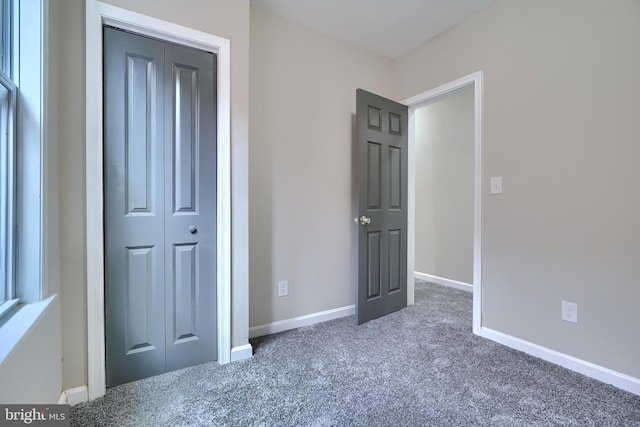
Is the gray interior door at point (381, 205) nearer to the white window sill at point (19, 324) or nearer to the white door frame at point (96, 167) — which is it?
the white door frame at point (96, 167)

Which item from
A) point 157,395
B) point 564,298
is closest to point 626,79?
point 564,298

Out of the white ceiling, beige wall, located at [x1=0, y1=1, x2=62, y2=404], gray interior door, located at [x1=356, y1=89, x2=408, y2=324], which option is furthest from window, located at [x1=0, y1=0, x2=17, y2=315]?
gray interior door, located at [x1=356, y1=89, x2=408, y2=324]

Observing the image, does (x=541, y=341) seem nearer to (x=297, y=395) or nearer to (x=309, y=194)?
(x=297, y=395)

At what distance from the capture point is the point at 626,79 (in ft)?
5.11

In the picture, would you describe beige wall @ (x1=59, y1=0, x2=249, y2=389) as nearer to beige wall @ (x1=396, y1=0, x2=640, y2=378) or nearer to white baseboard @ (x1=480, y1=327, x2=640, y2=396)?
beige wall @ (x1=396, y1=0, x2=640, y2=378)

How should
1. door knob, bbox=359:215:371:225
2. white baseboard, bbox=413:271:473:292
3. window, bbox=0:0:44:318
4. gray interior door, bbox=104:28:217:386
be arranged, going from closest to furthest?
window, bbox=0:0:44:318 < gray interior door, bbox=104:28:217:386 < door knob, bbox=359:215:371:225 < white baseboard, bbox=413:271:473:292

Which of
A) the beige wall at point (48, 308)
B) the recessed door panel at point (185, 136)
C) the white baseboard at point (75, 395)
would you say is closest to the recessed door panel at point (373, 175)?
the recessed door panel at point (185, 136)

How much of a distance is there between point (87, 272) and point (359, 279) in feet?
5.98

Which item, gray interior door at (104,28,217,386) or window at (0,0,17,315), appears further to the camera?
gray interior door at (104,28,217,386)

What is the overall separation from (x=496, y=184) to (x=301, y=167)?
5.04 ft

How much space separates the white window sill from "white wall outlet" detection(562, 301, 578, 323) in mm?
2663

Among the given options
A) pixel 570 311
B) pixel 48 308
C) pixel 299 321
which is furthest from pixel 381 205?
pixel 48 308

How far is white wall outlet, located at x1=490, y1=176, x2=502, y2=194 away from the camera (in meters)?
2.11

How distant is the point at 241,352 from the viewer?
183 centimetres
